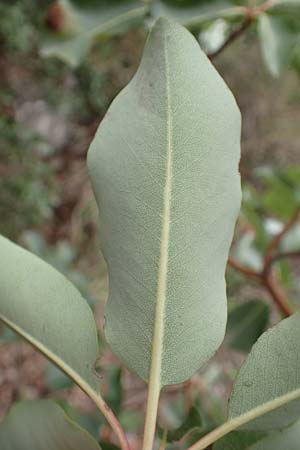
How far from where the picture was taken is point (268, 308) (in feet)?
4.00

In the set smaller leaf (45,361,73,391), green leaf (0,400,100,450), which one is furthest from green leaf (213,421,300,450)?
smaller leaf (45,361,73,391)

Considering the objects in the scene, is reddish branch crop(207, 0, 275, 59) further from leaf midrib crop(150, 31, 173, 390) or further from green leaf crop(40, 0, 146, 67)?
leaf midrib crop(150, 31, 173, 390)

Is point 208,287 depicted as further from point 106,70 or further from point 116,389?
point 106,70

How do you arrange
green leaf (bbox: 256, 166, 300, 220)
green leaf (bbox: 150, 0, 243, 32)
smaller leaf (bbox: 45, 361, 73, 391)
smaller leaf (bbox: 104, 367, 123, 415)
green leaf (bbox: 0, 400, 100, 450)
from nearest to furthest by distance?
green leaf (bbox: 0, 400, 100, 450) < green leaf (bbox: 150, 0, 243, 32) < smaller leaf (bbox: 104, 367, 123, 415) < smaller leaf (bbox: 45, 361, 73, 391) < green leaf (bbox: 256, 166, 300, 220)

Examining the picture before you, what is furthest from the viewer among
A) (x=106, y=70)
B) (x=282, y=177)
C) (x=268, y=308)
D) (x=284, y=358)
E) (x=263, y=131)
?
(x=263, y=131)

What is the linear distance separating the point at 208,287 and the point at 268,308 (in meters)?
0.76

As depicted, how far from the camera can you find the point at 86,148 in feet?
11.0

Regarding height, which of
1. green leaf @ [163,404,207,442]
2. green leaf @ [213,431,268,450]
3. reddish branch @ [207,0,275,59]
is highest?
reddish branch @ [207,0,275,59]

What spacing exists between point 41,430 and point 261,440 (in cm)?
17

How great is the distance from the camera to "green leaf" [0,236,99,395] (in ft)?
1.59

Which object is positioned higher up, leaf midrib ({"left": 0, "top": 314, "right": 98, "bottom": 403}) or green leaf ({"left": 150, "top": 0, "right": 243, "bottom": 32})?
green leaf ({"left": 150, "top": 0, "right": 243, "bottom": 32})

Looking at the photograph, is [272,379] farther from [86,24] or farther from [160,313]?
[86,24]

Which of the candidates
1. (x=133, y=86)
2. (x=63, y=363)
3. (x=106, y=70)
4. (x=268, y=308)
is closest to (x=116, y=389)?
(x=268, y=308)

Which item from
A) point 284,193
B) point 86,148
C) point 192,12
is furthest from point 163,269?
point 86,148
